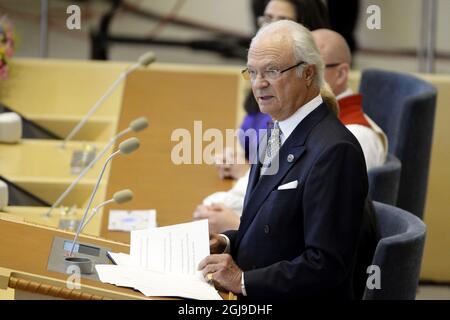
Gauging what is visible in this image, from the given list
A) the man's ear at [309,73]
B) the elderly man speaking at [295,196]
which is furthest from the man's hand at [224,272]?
the man's ear at [309,73]

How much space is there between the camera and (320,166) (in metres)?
2.68

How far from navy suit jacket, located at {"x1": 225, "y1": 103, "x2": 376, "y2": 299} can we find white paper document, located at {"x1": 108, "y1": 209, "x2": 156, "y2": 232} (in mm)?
1261

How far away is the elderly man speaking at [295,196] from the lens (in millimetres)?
2643

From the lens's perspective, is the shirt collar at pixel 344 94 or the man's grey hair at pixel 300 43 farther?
the shirt collar at pixel 344 94

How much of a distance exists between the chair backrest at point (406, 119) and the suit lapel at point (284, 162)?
5.79ft

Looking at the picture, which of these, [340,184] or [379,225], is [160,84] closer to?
[379,225]

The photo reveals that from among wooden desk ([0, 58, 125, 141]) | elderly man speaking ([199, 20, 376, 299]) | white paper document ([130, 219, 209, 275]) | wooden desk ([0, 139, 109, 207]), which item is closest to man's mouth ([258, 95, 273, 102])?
elderly man speaking ([199, 20, 376, 299])

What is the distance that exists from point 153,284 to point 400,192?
229 cm

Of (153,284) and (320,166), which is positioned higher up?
(320,166)

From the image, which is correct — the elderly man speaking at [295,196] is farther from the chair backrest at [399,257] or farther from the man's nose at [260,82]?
the chair backrest at [399,257]

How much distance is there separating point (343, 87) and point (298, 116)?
4.36 feet

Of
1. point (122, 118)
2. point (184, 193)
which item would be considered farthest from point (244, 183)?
point (122, 118)

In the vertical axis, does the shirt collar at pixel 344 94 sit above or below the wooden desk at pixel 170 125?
above
